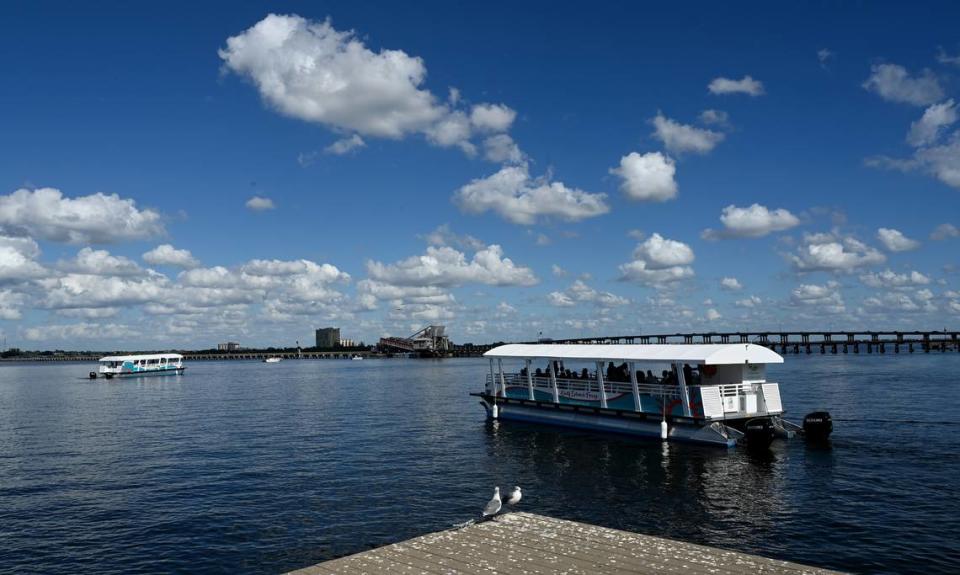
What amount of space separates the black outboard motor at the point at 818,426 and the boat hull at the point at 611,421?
4.79m

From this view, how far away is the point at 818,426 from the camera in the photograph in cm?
3622

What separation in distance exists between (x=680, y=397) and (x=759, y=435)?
14.8 feet

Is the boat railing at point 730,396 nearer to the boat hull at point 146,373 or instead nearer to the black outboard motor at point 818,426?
the black outboard motor at point 818,426

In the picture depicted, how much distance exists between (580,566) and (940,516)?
15706mm

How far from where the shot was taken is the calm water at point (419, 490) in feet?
66.7

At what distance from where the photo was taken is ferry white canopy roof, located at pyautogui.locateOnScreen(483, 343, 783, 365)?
34.7 meters

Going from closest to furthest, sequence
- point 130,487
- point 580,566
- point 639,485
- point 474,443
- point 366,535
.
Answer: point 580,566, point 366,535, point 639,485, point 130,487, point 474,443

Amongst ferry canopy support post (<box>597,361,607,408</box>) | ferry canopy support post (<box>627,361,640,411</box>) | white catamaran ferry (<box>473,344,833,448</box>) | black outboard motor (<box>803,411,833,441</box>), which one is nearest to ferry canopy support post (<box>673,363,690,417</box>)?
white catamaran ferry (<box>473,344,833,448</box>)

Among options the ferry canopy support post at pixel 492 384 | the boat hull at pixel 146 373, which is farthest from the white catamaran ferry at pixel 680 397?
the boat hull at pixel 146 373

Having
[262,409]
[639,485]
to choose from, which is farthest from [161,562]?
[262,409]

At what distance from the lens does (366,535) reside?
21422 millimetres

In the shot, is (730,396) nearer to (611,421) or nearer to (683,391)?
(683,391)

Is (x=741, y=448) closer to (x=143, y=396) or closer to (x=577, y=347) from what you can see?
(x=577, y=347)

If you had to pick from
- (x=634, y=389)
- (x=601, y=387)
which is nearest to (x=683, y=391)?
(x=634, y=389)
